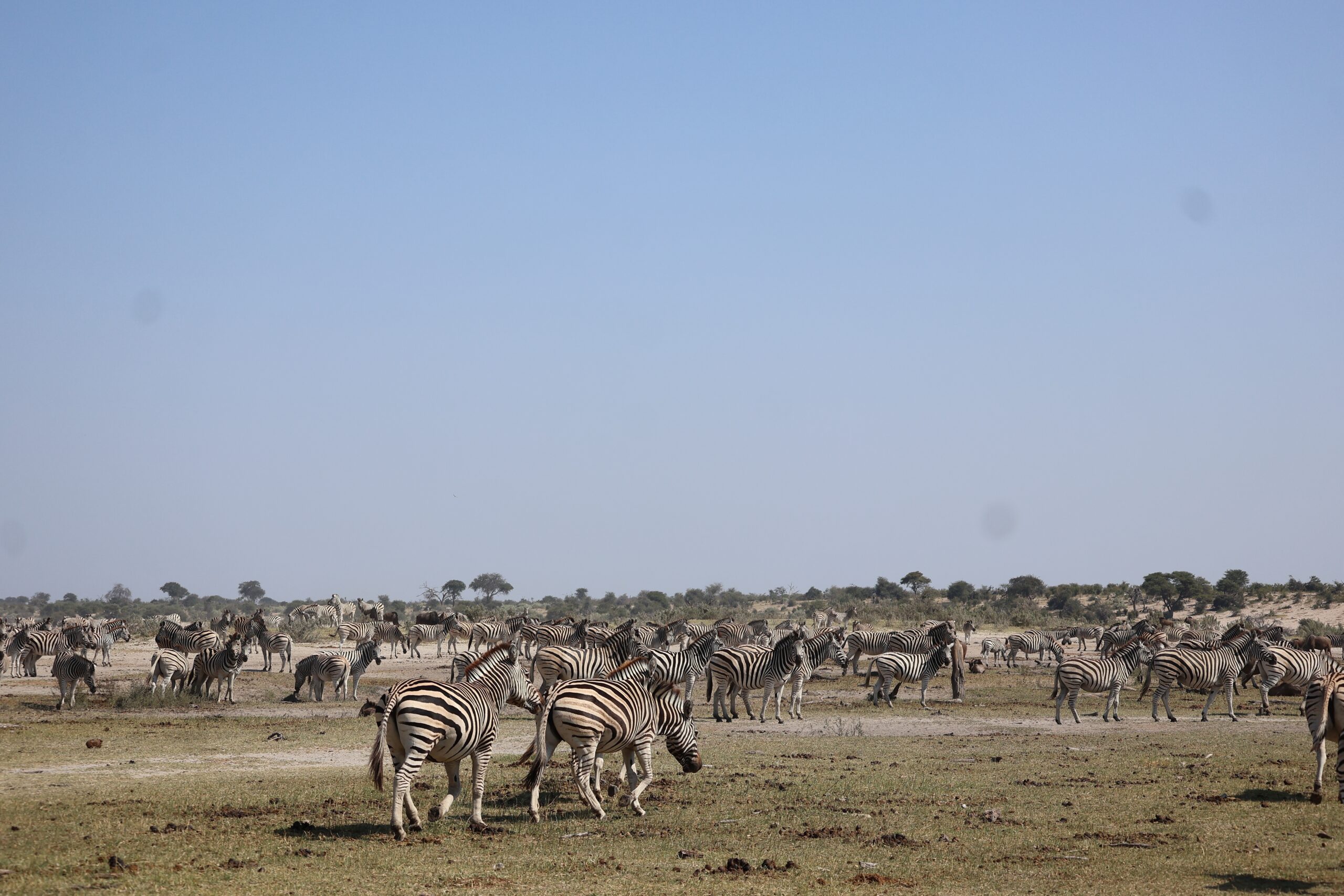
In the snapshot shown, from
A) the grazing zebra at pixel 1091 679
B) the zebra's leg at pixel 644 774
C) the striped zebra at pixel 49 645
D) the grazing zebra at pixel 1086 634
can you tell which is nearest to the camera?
the zebra's leg at pixel 644 774

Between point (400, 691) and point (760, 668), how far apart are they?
14.1 m

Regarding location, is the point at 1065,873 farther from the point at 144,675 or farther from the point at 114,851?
the point at 144,675

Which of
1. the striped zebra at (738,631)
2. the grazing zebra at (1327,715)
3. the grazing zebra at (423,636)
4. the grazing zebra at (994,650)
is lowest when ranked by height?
the grazing zebra at (423,636)

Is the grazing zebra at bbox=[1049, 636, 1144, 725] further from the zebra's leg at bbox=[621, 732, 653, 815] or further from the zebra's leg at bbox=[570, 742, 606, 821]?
the zebra's leg at bbox=[570, 742, 606, 821]

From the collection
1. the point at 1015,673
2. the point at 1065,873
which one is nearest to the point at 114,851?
the point at 1065,873

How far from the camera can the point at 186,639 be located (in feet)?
115

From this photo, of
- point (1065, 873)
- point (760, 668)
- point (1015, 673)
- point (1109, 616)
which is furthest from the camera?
point (1109, 616)

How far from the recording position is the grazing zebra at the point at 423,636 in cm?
4650

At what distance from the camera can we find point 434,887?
980 cm

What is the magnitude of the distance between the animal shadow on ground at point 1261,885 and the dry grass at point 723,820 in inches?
1.6

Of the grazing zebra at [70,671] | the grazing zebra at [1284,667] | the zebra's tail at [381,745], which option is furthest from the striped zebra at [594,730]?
the grazing zebra at [1284,667]

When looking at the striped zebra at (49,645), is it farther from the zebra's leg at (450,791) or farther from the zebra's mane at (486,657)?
the zebra's leg at (450,791)

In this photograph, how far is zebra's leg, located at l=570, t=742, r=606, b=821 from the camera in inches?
499

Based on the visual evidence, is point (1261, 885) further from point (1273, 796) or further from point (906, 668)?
point (906, 668)
